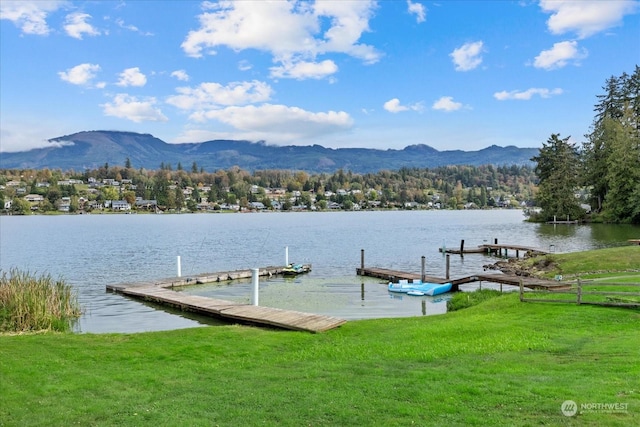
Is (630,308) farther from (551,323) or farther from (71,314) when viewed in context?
(71,314)

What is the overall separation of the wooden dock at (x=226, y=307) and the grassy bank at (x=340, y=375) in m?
1.85

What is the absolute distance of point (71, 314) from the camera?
23.6 metres

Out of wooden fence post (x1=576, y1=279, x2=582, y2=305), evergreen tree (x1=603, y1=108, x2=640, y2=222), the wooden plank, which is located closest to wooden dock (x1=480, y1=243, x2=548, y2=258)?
wooden fence post (x1=576, y1=279, x2=582, y2=305)

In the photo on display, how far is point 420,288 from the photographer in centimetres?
3228

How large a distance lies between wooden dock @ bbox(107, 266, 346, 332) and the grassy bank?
185 centimetres

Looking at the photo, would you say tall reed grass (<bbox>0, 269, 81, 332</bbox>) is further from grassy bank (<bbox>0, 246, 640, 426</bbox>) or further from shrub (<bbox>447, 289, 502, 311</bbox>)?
shrub (<bbox>447, 289, 502, 311</bbox>)

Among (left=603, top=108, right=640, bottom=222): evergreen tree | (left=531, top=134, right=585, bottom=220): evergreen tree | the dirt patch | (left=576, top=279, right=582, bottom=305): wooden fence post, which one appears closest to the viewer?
(left=576, top=279, right=582, bottom=305): wooden fence post

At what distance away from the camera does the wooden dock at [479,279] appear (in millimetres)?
25472

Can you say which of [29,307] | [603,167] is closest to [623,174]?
[603,167]

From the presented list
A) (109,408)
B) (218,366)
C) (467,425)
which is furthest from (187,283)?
(467,425)

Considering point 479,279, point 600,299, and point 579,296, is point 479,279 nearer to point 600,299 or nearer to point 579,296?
point 600,299

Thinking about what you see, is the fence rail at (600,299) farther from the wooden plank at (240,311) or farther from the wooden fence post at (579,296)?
the wooden plank at (240,311)

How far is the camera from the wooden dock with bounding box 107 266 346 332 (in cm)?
1839

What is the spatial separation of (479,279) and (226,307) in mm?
16623
